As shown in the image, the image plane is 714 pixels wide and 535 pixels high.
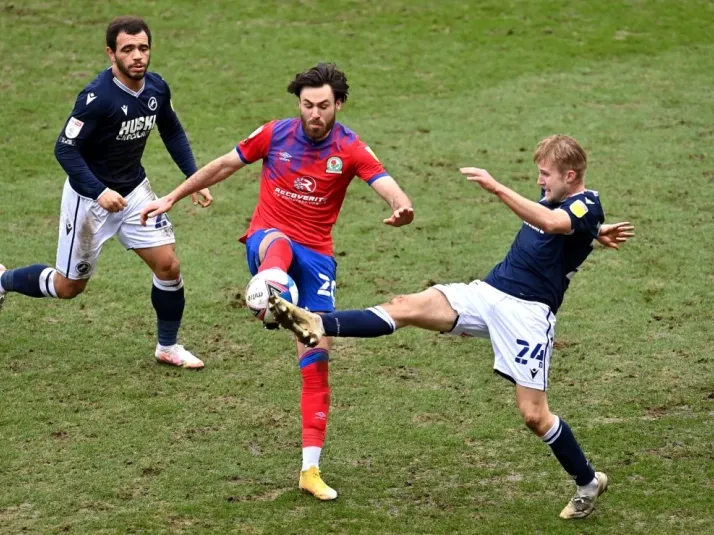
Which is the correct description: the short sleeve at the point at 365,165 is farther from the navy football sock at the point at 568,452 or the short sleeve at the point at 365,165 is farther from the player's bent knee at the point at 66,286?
the player's bent knee at the point at 66,286

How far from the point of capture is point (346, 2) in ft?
61.1

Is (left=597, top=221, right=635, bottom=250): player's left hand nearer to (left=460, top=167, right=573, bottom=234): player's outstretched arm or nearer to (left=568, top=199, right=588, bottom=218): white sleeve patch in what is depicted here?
(left=568, top=199, right=588, bottom=218): white sleeve patch

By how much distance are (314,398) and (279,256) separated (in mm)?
897

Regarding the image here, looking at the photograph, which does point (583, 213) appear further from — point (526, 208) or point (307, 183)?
point (307, 183)

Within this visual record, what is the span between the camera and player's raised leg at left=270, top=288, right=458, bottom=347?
20.7 feet

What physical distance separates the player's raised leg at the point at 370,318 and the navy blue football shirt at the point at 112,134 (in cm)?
257

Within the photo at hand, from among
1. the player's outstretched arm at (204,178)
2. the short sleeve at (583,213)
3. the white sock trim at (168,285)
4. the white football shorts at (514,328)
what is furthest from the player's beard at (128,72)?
the short sleeve at (583,213)

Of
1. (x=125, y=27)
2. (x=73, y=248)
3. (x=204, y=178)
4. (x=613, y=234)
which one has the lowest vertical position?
(x=73, y=248)

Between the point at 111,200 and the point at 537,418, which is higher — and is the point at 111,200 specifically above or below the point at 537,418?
above

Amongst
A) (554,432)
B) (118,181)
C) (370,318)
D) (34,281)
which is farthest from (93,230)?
(554,432)

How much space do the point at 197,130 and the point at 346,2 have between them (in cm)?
530

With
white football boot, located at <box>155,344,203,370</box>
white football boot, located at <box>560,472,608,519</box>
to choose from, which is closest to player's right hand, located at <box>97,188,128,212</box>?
white football boot, located at <box>155,344,203,370</box>

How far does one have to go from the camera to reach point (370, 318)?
6.51 meters

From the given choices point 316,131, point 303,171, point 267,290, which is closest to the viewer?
point 267,290
